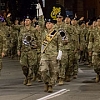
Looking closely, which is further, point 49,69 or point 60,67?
point 60,67

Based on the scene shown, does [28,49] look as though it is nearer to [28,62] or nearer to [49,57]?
[28,62]

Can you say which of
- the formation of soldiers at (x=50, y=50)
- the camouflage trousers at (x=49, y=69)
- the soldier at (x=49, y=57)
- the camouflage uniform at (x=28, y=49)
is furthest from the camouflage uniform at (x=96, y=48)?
the camouflage trousers at (x=49, y=69)

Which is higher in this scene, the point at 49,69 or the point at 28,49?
the point at 28,49

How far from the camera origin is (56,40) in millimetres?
12914

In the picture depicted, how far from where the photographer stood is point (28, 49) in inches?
558

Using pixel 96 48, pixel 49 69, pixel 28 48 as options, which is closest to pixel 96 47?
pixel 96 48

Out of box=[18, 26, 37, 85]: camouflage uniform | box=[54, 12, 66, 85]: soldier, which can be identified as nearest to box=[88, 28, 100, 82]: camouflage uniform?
box=[54, 12, 66, 85]: soldier

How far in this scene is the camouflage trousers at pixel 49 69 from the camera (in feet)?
41.5

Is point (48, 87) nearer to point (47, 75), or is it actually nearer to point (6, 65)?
point (47, 75)

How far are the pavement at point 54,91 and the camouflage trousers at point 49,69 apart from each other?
36 cm

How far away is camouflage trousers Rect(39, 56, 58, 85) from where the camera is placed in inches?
498

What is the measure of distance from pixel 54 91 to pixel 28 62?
1.60 m

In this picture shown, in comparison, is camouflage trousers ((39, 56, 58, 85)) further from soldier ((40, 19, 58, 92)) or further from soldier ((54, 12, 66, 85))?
soldier ((54, 12, 66, 85))

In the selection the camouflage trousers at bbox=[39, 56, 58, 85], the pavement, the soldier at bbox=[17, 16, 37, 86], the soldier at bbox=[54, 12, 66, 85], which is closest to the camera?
the pavement
